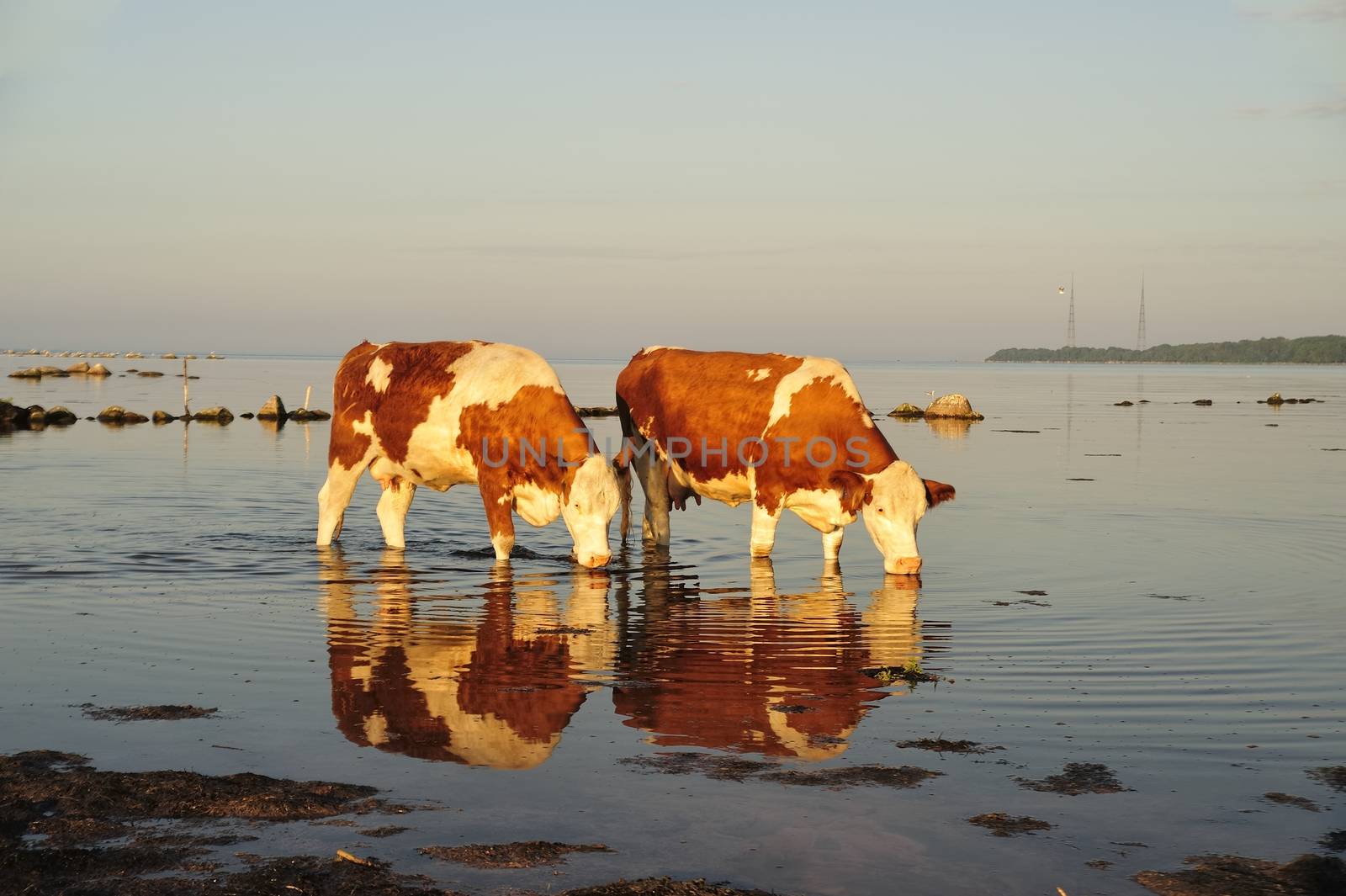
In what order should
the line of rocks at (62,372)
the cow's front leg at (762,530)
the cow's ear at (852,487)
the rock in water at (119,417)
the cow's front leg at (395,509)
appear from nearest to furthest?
1. the cow's ear at (852,487)
2. the cow's front leg at (762,530)
3. the cow's front leg at (395,509)
4. the rock in water at (119,417)
5. the line of rocks at (62,372)

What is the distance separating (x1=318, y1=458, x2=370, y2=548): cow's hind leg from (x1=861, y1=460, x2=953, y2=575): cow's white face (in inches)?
266

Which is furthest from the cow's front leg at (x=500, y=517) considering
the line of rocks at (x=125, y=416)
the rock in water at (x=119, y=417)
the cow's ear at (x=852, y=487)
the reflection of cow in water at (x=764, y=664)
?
the rock in water at (x=119, y=417)

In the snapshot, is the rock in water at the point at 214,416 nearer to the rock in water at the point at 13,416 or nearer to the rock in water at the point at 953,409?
the rock in water at the point at 13,416

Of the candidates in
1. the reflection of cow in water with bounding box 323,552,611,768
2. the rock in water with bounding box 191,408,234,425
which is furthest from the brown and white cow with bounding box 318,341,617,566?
the rock in water with bounding box 191,408,234,425

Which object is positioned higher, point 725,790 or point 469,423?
point 469,423

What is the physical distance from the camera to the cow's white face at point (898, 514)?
15.9 meters

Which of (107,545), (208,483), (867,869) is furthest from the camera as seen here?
(208,483)

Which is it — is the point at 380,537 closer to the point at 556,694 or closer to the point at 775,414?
Result: the point at 775,414

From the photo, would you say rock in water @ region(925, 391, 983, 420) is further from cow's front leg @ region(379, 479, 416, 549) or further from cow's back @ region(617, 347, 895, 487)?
cow's front leg @ region(379, 479, 416, 549)

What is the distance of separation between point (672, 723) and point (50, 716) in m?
4.09

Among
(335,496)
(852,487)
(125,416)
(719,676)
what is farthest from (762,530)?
(125,416)

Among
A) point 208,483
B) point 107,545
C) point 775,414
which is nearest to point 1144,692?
point 775,414

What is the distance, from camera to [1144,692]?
9.91 m

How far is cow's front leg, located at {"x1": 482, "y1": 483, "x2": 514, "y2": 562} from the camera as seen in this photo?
1609cm
